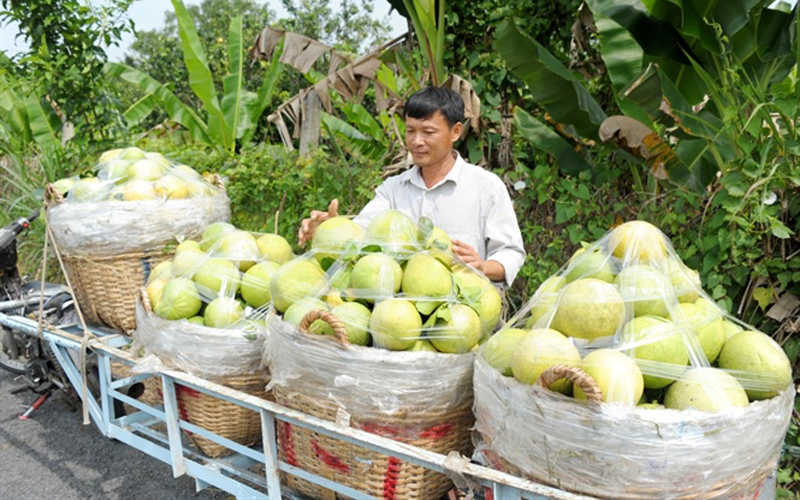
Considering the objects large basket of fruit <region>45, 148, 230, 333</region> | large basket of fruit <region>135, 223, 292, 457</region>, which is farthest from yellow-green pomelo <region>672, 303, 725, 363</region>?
large basket of fruit <region>45, 148, 230, 333</region>

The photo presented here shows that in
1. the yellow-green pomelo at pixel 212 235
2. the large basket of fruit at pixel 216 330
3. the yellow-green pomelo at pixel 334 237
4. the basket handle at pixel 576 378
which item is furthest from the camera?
the yellow-green pomelo at pixel 212 235

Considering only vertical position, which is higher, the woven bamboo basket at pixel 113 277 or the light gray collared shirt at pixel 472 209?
the light gray collared shirt at pixel 472 209

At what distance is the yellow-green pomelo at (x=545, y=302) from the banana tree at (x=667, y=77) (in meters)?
1.59

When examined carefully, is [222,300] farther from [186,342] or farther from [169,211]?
[169,211]

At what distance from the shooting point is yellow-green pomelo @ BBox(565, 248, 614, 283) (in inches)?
67.8

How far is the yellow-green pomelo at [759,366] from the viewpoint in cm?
142

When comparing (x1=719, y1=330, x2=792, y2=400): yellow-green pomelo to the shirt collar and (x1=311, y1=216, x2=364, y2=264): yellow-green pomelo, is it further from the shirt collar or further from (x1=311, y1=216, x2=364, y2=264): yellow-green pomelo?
the shirt collar

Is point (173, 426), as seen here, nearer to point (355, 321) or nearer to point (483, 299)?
point (355, 321)

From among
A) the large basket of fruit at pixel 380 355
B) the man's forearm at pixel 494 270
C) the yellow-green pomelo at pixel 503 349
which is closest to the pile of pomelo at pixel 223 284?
the large basket of fruit at pixel 380 355

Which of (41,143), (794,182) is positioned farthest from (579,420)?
(41,143)

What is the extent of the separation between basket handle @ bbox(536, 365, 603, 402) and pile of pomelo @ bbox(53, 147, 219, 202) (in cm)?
243

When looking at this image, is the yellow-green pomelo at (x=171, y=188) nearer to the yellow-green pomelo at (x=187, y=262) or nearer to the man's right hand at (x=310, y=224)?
the yellow-green pomelo at (x=187, y=262)

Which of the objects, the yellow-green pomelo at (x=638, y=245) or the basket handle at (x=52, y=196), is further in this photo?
the basket handle at (x=52, y=196)

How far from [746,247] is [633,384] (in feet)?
5.86
